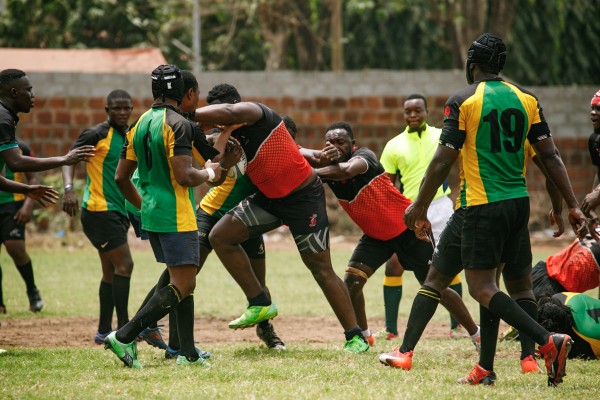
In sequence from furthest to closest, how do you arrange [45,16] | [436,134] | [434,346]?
[45,16], [436,134], [434,346]

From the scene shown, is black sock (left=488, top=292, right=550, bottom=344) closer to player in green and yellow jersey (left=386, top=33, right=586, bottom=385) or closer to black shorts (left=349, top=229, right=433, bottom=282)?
player in green and yellow jersey (left=386, top=33, right=586, bottom=385)

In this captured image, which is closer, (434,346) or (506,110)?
(506,110)

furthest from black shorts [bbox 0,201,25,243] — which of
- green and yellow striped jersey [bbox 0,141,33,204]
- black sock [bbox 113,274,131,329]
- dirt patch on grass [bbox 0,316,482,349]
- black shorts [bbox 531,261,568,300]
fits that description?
black shorts [bbox 531,261,568,300]

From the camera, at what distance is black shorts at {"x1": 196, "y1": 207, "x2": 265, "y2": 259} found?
7891 mm

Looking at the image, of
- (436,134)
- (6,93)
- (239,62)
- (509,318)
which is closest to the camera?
(509,318)

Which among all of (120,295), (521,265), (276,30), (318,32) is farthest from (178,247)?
(318,32)

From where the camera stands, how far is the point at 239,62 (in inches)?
1232

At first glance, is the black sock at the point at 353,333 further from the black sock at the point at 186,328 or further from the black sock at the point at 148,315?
the black sock at the point at 148,315

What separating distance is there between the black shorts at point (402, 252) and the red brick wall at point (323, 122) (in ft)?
33.8

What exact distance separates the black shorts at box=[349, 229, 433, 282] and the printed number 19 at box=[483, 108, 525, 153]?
1921 mm

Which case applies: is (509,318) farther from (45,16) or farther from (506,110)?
(45,16)

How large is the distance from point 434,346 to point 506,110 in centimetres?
296

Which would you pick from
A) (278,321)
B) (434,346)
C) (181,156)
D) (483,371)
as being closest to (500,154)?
(483,371)

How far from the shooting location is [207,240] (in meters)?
7.88
